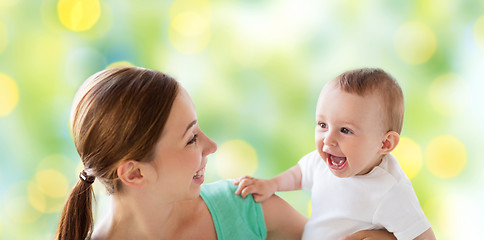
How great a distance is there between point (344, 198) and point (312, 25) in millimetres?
845

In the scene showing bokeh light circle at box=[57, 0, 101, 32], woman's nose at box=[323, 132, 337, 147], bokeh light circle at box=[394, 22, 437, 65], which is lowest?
woman's nose at box=[323, 132, 337, 147]

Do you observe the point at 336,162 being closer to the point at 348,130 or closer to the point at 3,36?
the point at 348,130

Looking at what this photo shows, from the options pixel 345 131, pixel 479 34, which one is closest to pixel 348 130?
pixel 345 131

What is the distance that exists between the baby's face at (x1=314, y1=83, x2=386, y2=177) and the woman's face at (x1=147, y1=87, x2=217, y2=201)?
0.88 feet

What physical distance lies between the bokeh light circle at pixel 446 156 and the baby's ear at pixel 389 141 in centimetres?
87

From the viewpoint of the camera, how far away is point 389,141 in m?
1.26

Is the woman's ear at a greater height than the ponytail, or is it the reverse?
the woman's ear

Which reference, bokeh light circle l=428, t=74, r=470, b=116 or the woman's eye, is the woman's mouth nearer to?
the woman's eye

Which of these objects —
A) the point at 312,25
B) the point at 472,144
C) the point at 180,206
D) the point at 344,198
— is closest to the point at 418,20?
the point at 312,25

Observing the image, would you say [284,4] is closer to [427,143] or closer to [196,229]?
[427,143]

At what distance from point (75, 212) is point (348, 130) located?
0.66 metres

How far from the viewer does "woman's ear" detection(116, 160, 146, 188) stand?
1.18 m

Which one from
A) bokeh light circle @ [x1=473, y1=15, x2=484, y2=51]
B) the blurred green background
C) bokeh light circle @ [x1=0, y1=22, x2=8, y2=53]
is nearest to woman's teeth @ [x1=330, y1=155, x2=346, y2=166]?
the blurred green background

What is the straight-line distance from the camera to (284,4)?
77.4 inches
